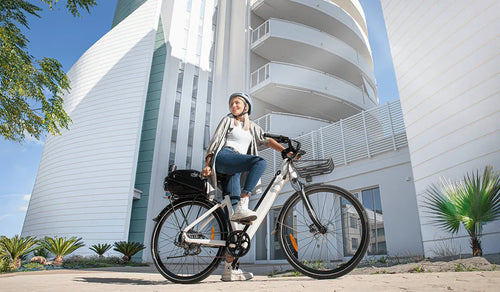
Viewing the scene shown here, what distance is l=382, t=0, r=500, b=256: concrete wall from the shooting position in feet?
14.2

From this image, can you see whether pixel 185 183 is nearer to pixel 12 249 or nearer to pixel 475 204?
pixel 475 204

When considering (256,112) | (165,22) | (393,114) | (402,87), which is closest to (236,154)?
(402,87)

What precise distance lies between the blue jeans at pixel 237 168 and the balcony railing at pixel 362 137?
6.96m

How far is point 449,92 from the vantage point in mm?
5094

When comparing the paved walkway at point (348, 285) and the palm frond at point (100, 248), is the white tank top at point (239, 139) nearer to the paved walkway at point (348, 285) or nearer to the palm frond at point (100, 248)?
the paved walkway at point (348, 285)

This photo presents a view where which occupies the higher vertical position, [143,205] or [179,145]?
[179,145]

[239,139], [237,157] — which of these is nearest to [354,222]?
[237,157]

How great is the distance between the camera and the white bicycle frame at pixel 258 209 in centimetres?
236

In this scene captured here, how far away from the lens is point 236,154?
2.46 m

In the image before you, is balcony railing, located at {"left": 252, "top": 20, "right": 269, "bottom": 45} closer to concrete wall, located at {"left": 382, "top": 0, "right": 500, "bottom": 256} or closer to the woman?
concrete wall, located at {"left": 382, "top": 0, "right": 500, "bottom": 256}

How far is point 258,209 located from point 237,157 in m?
0.46

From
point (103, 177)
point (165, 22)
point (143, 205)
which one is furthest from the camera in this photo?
point (165, 22)

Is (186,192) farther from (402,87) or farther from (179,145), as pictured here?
(179,145)

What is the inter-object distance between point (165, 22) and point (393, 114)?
12.1 metres
